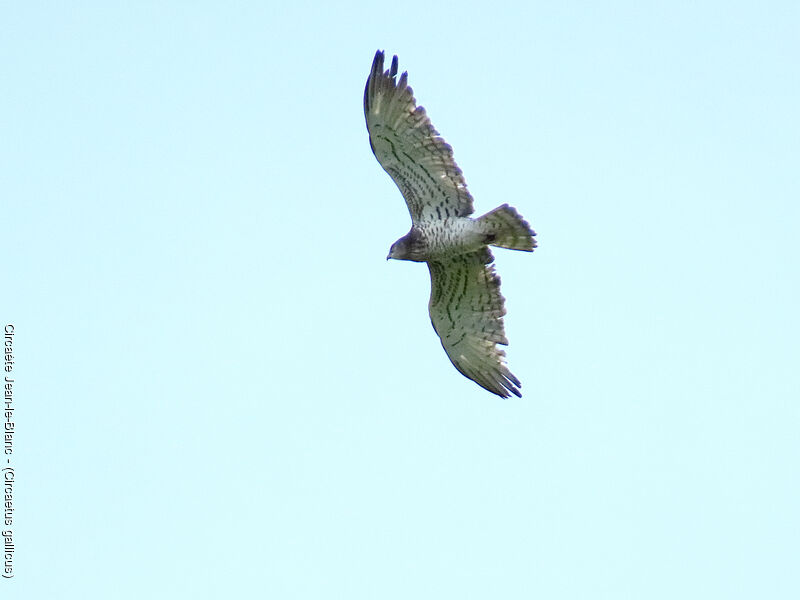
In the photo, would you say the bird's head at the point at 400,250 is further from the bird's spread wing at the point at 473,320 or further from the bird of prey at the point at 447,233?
the bird's spread wing at the point at 473,320

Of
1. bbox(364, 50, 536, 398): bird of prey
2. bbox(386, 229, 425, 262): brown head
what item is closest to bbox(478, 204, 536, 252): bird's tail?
bbox(364, 50, 536, 398): bird of prey

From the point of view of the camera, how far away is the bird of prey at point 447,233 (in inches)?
624

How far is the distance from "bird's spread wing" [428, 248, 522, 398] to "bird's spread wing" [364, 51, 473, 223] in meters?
0.70

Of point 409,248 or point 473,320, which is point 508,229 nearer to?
point 409,248

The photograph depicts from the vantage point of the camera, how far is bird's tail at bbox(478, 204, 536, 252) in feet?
51.5

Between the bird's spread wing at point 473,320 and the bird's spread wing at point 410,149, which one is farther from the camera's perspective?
the bird's spread wing at point 473,320

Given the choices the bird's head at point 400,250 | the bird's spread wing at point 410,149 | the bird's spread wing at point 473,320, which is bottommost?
the bird's spread wing at point 473,320

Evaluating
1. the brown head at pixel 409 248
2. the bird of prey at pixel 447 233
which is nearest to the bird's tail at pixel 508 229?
the bird of prey at pixel 447 233

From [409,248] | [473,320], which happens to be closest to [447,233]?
[409,248]

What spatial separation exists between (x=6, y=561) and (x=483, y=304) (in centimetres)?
514

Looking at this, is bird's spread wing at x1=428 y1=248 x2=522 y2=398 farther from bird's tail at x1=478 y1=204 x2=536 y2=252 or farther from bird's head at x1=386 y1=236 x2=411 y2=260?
bird's tail at x1=478 y1=204 x2=536 y2=252

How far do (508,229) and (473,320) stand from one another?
4.79ft

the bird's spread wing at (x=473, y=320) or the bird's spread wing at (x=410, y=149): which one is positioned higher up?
the bird's spread wing at (x=410, y=149)

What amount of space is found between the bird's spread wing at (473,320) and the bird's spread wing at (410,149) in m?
0.70
